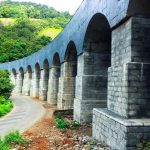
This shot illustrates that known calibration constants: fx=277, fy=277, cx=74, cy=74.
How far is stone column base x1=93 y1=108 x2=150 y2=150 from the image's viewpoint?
6500 millimetres

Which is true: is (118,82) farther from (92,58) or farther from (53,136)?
(92,58)

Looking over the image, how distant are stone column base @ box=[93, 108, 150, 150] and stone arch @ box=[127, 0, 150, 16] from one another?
9.54ft

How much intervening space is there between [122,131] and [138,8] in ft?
11.0

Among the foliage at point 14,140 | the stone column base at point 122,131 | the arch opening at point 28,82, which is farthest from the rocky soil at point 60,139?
the arch opening at point 28,82

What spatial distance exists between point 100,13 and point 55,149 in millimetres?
5364

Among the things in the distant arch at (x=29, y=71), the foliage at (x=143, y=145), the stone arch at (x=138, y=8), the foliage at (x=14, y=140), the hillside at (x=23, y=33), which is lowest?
the foliage at (x=14, y=140)

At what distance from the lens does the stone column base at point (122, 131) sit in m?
6.50

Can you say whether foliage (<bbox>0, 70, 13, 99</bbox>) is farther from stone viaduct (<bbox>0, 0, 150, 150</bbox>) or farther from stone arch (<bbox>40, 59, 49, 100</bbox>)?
stone viaduct (<bbox>0, 0, 150, 150</bbox>)

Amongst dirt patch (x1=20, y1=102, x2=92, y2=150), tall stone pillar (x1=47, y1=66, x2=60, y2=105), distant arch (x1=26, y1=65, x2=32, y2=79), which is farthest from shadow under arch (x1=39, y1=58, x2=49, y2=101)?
dirt patch (x1=20, y1=102, x2=92, y2=150)

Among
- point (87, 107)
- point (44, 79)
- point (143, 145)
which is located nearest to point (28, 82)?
point (44, 79)

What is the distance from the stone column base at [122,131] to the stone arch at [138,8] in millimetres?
2906

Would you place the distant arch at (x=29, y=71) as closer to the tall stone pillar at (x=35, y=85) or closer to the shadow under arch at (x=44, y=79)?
the tall stone pillar at (x=35, y=85)

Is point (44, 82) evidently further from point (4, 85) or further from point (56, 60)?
point (56, 60)

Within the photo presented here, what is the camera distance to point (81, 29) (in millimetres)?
13461
